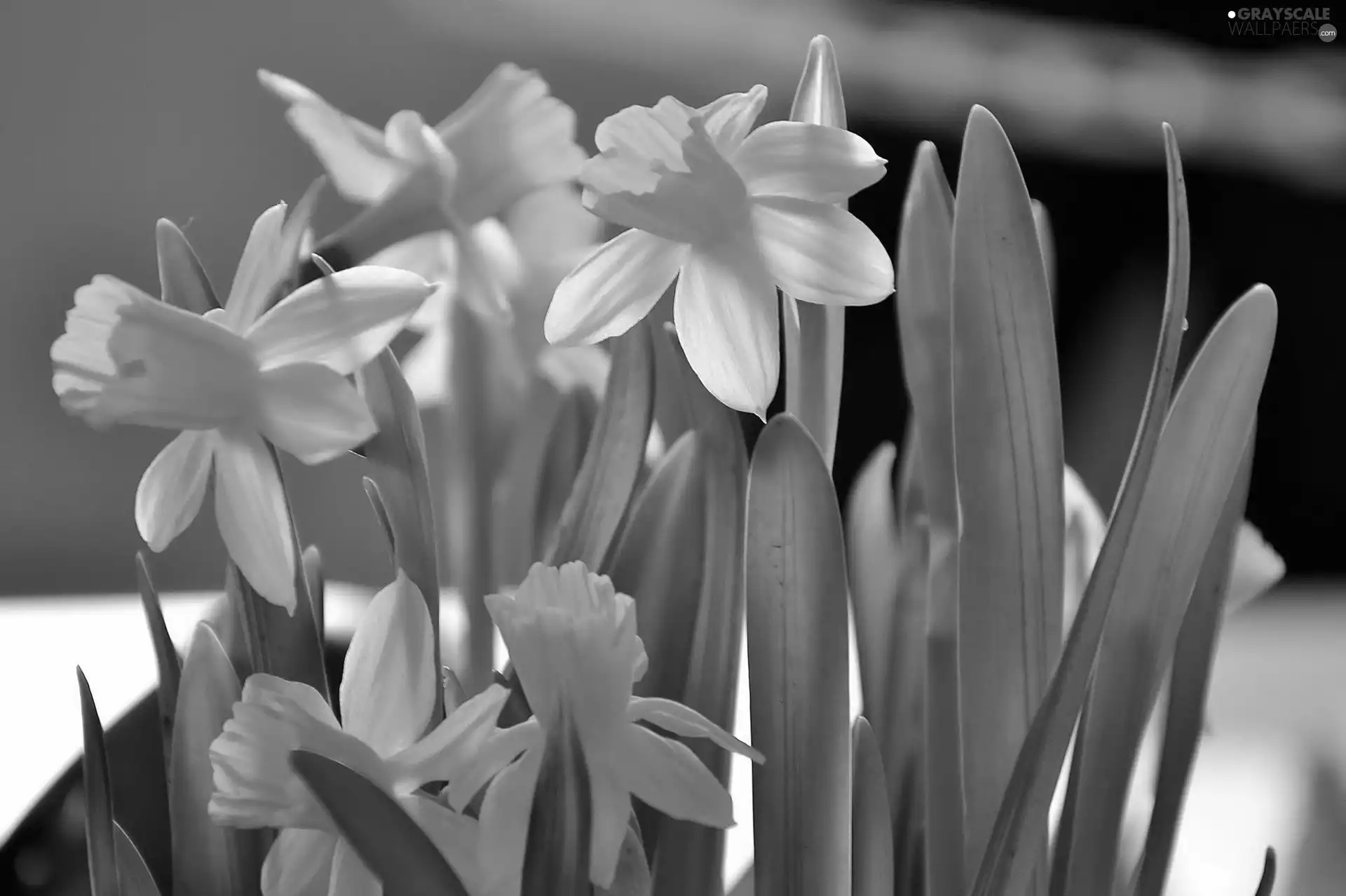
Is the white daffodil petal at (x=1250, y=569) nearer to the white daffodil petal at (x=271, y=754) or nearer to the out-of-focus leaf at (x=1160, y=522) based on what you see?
the out-of-focus leaf at (x=1160, y=522)

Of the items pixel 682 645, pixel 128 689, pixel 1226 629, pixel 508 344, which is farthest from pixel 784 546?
pixel 1226 629


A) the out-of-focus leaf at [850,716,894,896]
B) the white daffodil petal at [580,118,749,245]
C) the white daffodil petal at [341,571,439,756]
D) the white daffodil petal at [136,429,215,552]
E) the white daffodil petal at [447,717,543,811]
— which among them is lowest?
the out-of-focus leaf at [850,716,894,896]

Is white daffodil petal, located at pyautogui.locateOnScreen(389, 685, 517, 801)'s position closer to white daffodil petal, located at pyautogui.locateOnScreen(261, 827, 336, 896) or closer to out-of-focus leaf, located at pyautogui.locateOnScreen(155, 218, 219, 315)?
white daffodil petal, located at pyautogui.locateOnScreen(261, 827, 336, 896)

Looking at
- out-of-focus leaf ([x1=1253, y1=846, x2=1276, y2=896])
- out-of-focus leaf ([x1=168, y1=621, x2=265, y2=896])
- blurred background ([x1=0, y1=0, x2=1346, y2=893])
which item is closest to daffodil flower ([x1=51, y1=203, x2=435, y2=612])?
out-of-focus leaf ([x1=168, y1=621, x2=265, y2=896])

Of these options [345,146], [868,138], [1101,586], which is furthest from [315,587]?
[868,138]

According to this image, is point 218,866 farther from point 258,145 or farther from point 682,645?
point 258,145
